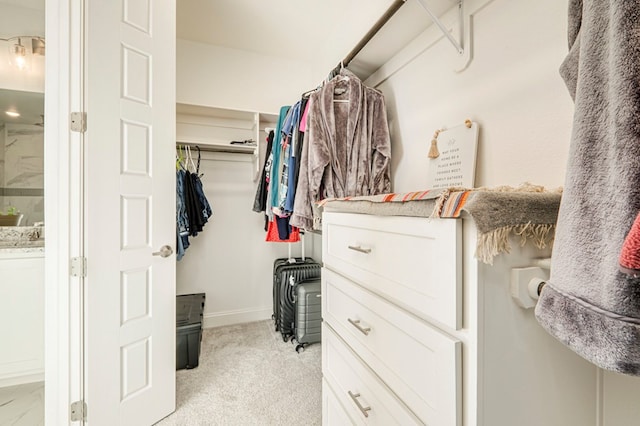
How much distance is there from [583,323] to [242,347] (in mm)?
2224

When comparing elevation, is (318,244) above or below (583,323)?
below

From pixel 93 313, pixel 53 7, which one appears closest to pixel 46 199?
pixel 93 313

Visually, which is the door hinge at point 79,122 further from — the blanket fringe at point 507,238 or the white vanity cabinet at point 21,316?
the blanket fringe at point 507,238

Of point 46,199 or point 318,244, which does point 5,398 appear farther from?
point 318,244

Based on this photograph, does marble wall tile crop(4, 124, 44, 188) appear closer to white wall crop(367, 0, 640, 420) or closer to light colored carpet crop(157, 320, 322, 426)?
light colored carpet crop(157, 320, 322, 426)

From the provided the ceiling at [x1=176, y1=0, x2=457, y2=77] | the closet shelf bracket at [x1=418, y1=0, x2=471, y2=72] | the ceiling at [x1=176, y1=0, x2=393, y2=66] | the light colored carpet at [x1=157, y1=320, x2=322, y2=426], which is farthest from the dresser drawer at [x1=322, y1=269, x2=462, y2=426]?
the ceiling at [x1=176, y1=0, x2=393, y2=66]

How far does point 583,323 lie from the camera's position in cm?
34

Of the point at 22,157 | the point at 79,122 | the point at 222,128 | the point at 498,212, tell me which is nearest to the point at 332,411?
the point at 498,212

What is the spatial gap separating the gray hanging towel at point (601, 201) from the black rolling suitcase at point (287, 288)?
6.23 ft

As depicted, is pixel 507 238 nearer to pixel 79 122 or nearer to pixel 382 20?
pixel 382 20

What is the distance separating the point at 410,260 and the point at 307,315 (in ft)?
5.16

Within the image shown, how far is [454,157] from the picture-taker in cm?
108

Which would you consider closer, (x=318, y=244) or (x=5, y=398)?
(x=5, y=398)

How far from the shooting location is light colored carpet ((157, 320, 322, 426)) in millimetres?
1396
